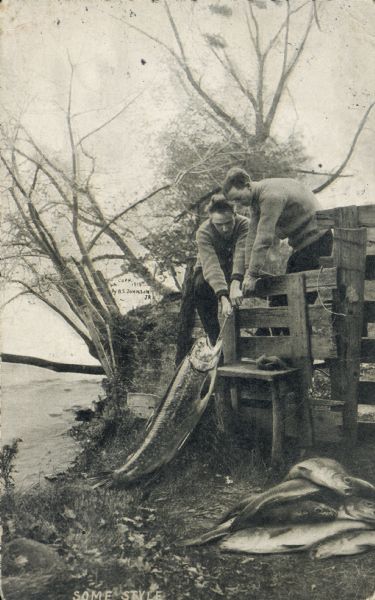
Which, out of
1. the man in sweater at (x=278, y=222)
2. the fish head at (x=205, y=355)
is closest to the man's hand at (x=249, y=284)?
the man in sweater at (x=278, y=222)

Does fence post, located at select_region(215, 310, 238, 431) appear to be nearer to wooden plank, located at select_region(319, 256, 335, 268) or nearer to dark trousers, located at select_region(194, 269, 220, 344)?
dark trousers, located at select_region(194, 269, 220, 344)

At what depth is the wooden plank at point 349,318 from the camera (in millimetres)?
3584

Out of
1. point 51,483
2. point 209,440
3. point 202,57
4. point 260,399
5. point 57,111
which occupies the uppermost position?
point 202,57

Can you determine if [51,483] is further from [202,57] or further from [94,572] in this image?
[202,57]

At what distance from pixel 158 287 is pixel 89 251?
0.78 metres

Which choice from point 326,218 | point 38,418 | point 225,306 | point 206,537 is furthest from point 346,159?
point 38,418

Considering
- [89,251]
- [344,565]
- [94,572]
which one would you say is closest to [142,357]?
[89,251]

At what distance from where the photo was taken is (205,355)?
389cm

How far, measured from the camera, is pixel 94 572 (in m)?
3.09

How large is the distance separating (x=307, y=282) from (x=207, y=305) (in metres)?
1.06

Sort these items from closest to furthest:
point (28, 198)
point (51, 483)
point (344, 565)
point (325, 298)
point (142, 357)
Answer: point (344, 565) → point (325, 298) → point (51, 483) → point (28, 198) → point (142, 357)

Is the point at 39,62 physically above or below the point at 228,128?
above

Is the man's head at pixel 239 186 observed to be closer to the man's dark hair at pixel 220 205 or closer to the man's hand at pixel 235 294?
the man's dark hair at pixel 220 205

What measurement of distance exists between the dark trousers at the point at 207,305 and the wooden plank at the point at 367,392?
133cm
